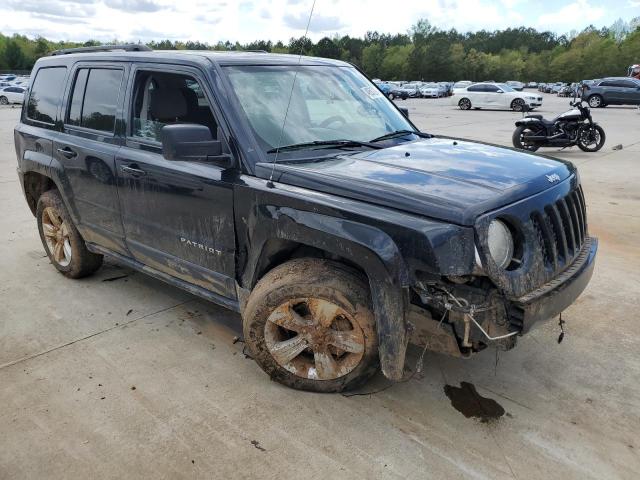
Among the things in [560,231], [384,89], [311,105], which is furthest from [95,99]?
[384,89]

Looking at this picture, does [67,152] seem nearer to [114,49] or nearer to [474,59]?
[114,49]

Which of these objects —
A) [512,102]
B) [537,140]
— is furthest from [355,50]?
[537,140]

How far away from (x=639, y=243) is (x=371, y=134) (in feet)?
12.4

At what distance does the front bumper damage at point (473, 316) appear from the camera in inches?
102

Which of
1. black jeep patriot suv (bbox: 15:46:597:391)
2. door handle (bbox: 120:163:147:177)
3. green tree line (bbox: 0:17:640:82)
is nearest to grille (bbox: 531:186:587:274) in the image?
black jeep patriot suv (bbox: 15:46:597:391)

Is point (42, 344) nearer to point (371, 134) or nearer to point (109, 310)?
point (109, 310)

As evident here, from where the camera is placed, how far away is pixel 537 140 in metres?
12.3

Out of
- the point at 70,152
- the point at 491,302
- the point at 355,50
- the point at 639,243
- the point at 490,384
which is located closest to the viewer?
the point at 491,302

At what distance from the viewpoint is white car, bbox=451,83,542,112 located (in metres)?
28.6

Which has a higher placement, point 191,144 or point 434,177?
point 191,144

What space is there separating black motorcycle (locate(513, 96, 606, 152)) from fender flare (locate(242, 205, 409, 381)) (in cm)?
1074

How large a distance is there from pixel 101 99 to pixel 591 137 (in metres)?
11.7

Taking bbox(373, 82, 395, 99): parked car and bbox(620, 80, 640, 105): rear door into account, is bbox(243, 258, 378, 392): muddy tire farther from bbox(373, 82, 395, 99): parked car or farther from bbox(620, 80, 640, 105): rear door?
bbox(620, 80, 640, 105): rear door

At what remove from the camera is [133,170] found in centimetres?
377
